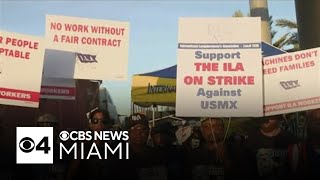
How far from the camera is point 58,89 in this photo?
2.65 meters

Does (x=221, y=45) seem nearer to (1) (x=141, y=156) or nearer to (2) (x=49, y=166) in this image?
(1) (x=141, y=156)

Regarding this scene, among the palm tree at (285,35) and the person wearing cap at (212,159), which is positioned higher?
the palm tree at (285,35)

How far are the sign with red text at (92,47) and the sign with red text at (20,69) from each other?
8 cm

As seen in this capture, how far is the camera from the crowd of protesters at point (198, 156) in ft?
8.64

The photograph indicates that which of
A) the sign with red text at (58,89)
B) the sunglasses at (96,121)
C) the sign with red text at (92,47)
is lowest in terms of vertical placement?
the sunglasses at (96,121)

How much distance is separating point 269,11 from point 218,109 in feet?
2.30

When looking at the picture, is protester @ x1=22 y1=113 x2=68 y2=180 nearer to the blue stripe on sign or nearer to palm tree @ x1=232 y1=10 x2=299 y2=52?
the blue stripe on sign

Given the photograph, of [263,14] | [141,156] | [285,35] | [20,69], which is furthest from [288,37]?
[20,69]

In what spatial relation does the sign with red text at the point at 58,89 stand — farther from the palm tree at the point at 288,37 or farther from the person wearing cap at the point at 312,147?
the person wearing cap at the point at 312,147

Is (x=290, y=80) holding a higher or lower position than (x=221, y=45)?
lower

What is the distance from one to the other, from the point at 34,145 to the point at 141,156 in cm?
67

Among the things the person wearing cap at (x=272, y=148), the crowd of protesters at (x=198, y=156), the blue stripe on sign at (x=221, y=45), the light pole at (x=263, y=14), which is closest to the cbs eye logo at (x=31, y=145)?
the crowd of protesters at (x=198, y=156)

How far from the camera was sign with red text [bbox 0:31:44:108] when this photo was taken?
2.59m

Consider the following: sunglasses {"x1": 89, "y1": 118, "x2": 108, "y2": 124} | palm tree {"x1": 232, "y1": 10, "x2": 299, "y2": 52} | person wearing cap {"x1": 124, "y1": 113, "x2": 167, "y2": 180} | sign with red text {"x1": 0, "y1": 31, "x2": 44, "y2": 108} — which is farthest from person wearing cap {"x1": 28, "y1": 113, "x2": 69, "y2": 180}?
palm tree {"x1": 232, "y1": 10, "x2": 299, "y2": 52}
